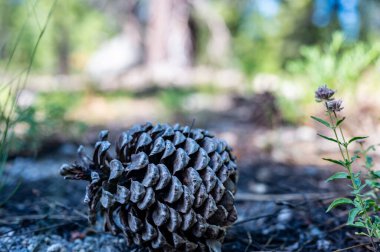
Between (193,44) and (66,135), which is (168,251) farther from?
(193,44)

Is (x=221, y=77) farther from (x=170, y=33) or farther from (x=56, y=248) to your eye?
(x=56, y=248)

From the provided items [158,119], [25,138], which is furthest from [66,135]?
[158,119]

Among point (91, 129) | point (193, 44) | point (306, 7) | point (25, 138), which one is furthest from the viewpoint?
point (193, 44)

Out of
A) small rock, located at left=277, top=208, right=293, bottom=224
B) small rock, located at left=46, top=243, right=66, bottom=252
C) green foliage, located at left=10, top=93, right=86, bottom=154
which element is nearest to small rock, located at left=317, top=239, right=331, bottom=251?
small rock, located at left=277, top=208, right=293, bottom=224

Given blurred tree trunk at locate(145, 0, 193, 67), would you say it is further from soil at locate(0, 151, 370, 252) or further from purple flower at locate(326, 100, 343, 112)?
purple flower at locate(326, 100, 343, 112)

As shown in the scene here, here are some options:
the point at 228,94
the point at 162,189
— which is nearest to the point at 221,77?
the point at 228,94
